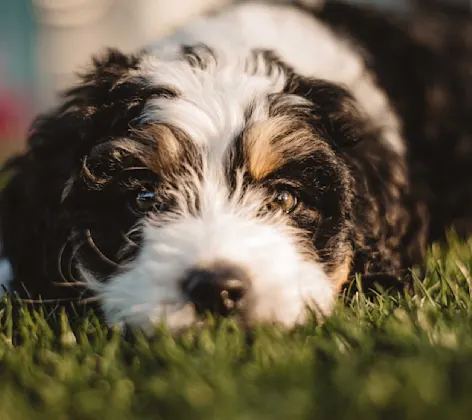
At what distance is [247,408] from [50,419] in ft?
1.65

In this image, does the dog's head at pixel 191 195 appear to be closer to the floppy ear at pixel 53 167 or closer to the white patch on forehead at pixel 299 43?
the floppy ear at pixel 53 167

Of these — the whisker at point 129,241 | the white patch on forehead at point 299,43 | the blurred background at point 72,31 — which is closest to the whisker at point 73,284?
the whisker at point 129,241

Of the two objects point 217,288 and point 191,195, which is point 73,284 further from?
point 217,288

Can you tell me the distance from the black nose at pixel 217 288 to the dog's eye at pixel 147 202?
56 centimetres

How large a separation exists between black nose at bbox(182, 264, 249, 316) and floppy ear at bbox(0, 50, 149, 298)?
2.84 feet

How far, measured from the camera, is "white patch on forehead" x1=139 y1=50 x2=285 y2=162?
318 cm

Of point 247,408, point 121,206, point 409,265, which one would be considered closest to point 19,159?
point 121,206

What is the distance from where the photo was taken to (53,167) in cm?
354

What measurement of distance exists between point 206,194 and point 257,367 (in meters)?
→ 1.08

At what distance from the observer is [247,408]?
74.6 inches

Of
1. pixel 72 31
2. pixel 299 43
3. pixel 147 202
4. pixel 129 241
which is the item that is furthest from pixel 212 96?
pixel 72 31

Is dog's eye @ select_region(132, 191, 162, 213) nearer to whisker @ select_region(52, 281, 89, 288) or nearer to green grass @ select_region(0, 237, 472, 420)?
whisker @ select_region(52, 281, 89, 288)

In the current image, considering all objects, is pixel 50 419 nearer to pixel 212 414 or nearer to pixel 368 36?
pixel 212 414

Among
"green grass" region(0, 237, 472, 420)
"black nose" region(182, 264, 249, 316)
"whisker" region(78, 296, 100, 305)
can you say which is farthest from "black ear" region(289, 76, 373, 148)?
"whisker" region(78, 296, 100, 305)
